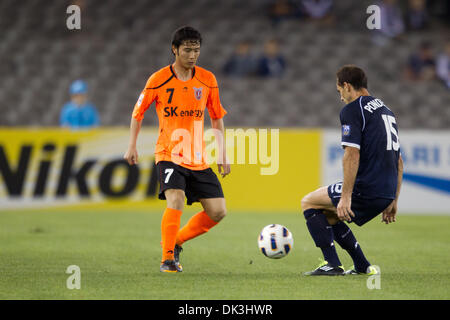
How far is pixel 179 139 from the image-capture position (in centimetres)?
727

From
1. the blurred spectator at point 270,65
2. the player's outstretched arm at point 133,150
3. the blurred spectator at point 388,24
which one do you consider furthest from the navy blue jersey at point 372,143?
the blurred spectator at point 388,24

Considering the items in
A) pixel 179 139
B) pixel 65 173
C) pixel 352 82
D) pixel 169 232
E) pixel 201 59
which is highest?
pixel 201 59

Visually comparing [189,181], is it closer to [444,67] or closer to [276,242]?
[276,242]

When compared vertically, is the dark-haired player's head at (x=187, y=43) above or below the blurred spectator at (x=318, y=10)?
below

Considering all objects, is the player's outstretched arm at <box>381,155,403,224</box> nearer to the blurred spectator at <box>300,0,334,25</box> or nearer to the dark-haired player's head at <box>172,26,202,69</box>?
the dark-haired player's head at <box>172,26,202,69</box>

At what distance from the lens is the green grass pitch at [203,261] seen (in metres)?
5.99

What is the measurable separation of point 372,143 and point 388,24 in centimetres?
1365

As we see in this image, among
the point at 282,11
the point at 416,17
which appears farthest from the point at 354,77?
the point at 416,17

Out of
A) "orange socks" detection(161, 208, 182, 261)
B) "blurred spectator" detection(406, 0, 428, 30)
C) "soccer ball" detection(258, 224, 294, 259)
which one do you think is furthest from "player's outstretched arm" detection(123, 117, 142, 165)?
"blurred spectator" detection(406, 0, 428, 30)

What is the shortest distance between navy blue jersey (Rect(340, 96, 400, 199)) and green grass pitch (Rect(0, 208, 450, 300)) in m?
0.78

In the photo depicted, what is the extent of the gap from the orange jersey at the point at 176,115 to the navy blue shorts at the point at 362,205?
4.51ft

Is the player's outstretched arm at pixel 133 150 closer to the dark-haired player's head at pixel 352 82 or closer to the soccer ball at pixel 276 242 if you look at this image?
the soccer ball at pixel 276 242

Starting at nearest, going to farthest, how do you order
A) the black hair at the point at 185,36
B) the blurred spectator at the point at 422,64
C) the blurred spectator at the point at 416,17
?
the black hair at the point at 185,36
the blurred spectator at the point at 422,64
the blurred spectator at the point at 416,17
